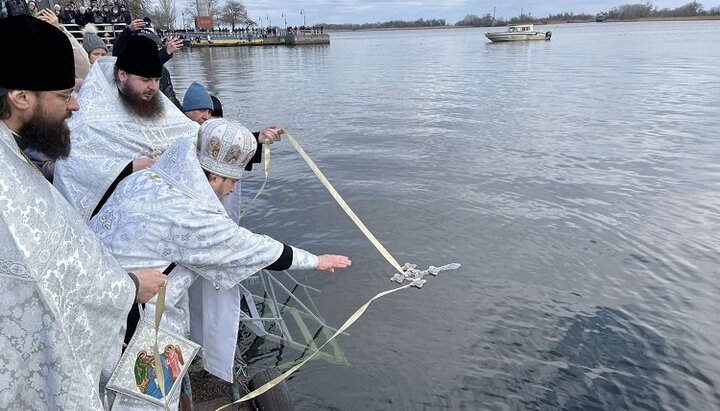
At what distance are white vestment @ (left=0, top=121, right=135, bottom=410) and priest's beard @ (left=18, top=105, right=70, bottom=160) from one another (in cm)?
9

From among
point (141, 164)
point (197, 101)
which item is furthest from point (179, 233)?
point (197, 101)

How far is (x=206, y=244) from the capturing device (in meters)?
2.75

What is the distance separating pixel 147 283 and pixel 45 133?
0.79 meters

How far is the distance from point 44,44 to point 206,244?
3.87 feet

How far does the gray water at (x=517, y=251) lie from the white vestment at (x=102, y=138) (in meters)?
0.96

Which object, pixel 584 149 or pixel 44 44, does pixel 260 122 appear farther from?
pixel 44 44

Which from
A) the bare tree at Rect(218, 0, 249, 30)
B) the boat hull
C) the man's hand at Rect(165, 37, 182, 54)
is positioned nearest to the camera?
the man's hand at Rect(165, 37, 182, 54)

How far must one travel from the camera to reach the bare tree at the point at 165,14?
110575mm

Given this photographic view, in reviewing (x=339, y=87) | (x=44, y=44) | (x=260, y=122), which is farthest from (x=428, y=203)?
(x=339, y=87)

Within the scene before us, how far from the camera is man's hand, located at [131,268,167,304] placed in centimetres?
239

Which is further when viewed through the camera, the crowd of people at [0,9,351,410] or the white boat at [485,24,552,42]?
the white boat at [485,24,552,42]

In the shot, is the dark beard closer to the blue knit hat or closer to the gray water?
the gray water

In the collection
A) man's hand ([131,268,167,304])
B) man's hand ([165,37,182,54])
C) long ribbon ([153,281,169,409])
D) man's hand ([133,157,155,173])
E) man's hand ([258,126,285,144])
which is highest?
man's hand ([165,37,182,54])

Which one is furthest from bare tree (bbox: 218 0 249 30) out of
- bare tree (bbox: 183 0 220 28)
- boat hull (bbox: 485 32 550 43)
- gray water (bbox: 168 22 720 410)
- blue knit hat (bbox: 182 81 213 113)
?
blue knit hat (bbox: 182 81 213 113)
